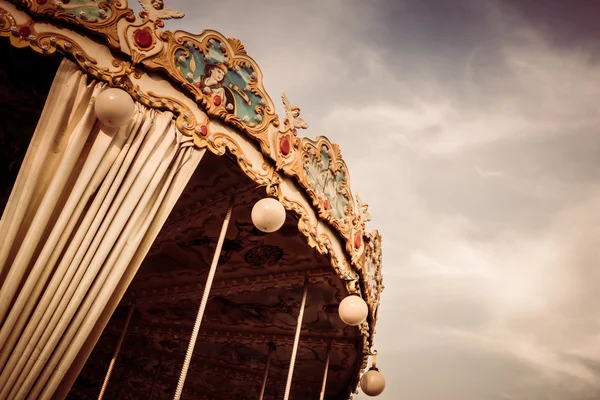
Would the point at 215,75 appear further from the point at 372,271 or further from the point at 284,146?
the point at 372,271

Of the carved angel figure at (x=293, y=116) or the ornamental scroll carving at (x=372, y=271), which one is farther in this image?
the ornamental scroll carving at (x=372, y=271)

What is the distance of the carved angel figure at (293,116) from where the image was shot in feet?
14.1

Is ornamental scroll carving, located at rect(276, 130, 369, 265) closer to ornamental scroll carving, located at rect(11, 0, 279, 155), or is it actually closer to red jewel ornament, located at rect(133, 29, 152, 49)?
ornamental scroll carving, located at rect(11, 0, 279, 155)

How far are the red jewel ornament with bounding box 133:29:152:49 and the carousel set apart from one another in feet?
0.04

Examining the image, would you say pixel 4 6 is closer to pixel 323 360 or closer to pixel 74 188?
pixel 74 188

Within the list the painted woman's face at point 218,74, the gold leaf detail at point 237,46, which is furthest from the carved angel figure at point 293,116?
the painted woman's face at point 218,74

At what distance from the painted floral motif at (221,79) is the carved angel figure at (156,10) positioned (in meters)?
0.25

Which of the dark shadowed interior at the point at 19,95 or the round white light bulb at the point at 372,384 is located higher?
the dark shadowed interior at the point at 19,95

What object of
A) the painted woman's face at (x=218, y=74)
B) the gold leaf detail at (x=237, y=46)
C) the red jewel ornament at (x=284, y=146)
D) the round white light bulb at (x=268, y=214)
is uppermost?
the gold leaf detail at (x=237, y=46)

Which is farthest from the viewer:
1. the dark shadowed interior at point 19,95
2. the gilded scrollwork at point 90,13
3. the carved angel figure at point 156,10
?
the carved angel figure at point 156,10

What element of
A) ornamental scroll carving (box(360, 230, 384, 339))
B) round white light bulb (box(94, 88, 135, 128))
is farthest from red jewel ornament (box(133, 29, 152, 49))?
ornamental scroll carving (box(360, 230, 384, 339))

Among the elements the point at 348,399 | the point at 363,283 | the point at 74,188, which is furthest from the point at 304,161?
the point at 348,399

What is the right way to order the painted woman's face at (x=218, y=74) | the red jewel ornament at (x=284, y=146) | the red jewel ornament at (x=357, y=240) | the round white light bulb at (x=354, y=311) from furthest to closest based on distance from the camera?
the red jewel ornament at (x=357, y=240), the round white light bulb at (x=354, y=311), the red jewel ornament at (x=284, y=146), the painted woman's face at (x=218, y=74)

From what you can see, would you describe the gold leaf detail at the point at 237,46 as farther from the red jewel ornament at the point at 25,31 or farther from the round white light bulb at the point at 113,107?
the red jewel ornament at the point at 25,31
